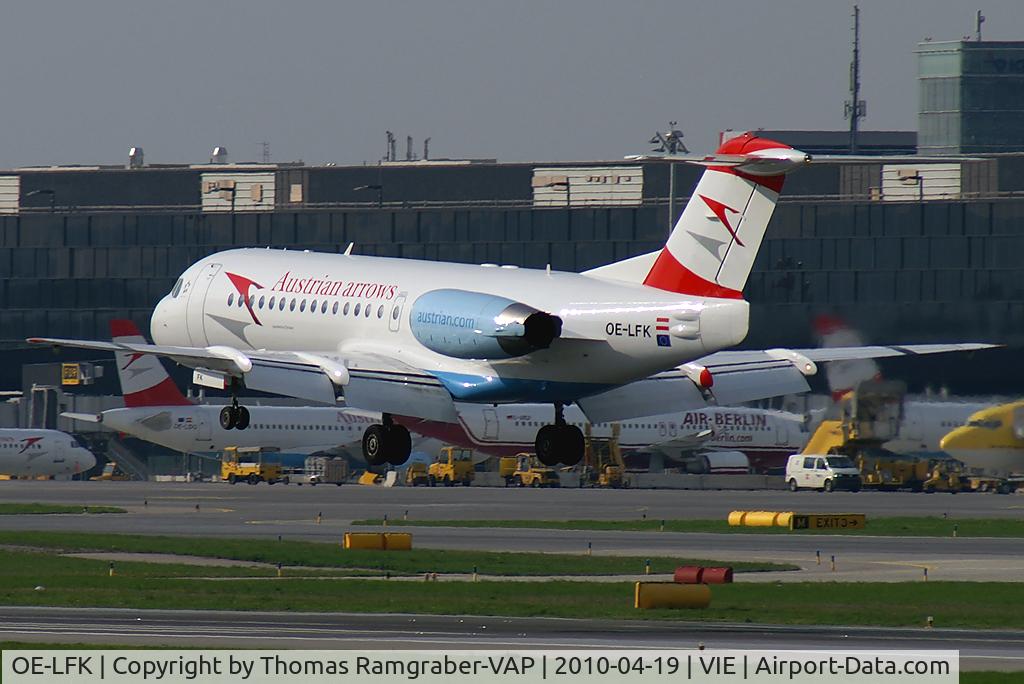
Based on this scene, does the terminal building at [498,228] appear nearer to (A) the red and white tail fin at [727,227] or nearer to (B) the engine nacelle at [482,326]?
(B) the engine nacelle at [482,326]

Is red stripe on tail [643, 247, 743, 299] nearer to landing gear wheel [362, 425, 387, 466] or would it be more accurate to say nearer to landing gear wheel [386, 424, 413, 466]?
landing gear wheel [386, 424, 413, 466]

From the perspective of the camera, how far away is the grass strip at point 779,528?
81.7 meters

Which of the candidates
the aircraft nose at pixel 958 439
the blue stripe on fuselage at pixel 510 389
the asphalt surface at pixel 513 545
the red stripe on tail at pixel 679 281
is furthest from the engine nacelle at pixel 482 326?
the aircraft nose at pixel 958 439

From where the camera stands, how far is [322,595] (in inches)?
2174

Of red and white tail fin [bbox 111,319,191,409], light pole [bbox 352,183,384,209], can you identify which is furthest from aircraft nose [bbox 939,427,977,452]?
light pole [bbox 352,183,384,209]

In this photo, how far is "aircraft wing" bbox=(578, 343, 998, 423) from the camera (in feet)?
168

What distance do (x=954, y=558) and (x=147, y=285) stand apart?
307ft

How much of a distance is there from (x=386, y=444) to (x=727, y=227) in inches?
455

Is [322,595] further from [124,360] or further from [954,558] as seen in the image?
[124,360]

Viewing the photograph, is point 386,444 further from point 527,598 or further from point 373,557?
point 373,557

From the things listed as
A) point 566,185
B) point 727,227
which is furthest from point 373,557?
point 566,185

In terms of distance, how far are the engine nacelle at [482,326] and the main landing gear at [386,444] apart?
4.07 m

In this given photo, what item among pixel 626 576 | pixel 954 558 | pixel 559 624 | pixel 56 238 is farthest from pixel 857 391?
pixel 56 238

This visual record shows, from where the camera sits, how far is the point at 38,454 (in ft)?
406
